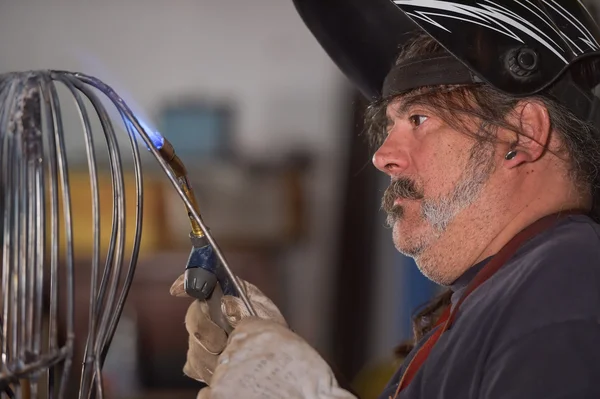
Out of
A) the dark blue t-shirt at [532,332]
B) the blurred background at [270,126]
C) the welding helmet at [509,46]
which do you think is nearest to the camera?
the dark blue t-shirt at [532,332]

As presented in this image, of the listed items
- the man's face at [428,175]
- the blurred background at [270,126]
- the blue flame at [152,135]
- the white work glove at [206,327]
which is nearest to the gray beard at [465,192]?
the man's face at [428,175]

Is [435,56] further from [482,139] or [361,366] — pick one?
[361,366]

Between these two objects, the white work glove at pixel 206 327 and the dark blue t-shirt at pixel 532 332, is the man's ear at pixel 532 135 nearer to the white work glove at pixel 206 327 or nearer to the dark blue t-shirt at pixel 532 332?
the dark blue t-shirt at pixel 532 332

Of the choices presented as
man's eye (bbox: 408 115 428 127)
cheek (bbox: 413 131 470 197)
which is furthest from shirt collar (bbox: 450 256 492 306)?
man's eye (bbox: 408 115 428 127)

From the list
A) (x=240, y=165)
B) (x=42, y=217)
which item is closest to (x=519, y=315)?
(x=42, y=217)

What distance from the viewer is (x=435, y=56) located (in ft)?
3.48

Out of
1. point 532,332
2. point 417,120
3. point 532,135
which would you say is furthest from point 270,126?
point 532,332

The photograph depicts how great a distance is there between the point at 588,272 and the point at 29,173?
2.02 feet

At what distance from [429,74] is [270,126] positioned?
79.3 inches

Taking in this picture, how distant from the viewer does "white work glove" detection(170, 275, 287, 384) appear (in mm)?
986

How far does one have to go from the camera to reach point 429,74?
1.06 meters

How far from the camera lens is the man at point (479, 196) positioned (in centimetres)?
82

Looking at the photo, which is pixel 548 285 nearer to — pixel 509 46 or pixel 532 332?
pixel 532 332

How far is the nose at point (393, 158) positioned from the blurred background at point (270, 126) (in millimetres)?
1719
